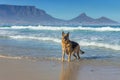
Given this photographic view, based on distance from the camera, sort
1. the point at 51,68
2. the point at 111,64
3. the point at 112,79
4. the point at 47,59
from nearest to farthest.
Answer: the point at 112,79, the point at 51,68, the point at 111,64, the point at 47,59

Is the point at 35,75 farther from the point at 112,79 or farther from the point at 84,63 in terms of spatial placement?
the point at 84,63

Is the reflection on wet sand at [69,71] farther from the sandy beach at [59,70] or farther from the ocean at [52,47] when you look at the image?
the ocean at [52,47]

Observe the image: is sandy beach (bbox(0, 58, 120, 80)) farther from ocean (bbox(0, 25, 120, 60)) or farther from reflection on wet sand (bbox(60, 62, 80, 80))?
ocean (bbox(0, 25, 120, 60))

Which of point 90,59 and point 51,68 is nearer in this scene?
point 51,68

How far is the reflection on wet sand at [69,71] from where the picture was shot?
8.26 meters

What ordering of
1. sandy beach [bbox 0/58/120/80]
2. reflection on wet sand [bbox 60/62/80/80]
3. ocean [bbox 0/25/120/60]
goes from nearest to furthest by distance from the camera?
sandy beach [bbox 0/58/120/80], reflection on wet sand [bbox 60/62/80/80], ocean [bbox 0/25/120/60]

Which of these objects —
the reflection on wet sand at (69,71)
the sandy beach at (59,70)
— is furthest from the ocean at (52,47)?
the reflection on wet sand at (69,71)

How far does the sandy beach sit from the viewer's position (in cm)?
809

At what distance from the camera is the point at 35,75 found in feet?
27.0

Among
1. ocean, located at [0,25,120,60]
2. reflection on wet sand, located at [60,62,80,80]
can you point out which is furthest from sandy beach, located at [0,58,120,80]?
ocean, located at [0,25,120,60]

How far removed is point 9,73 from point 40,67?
5.07 ft

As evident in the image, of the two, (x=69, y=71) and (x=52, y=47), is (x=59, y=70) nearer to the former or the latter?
(x=69, y=71)

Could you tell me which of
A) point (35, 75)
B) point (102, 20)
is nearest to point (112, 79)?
point (35, 75)

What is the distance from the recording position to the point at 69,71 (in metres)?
9.27
